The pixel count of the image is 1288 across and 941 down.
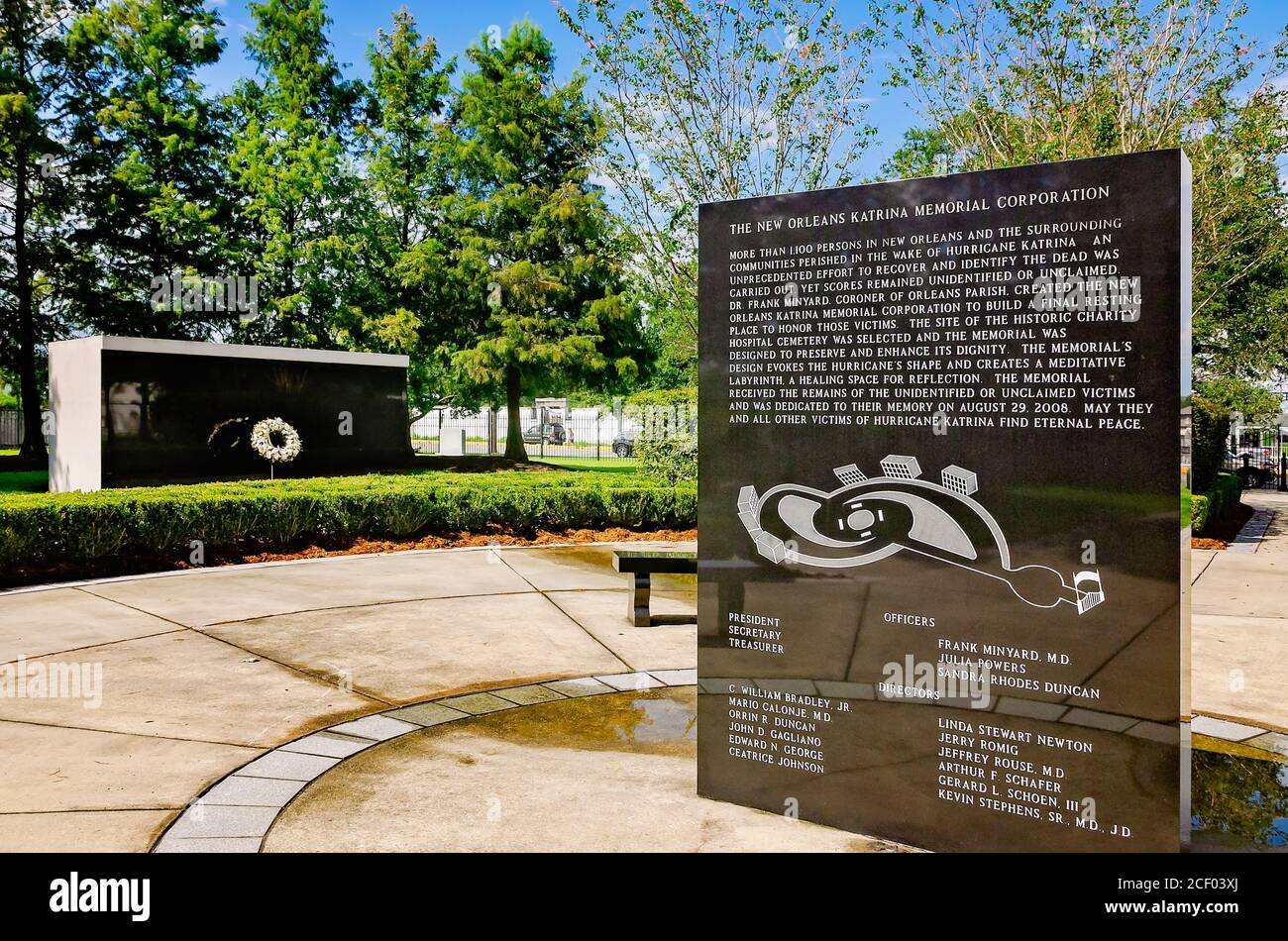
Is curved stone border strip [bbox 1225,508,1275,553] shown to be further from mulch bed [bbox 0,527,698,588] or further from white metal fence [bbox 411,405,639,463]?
white metal fence [bbox 411,405,639,463]

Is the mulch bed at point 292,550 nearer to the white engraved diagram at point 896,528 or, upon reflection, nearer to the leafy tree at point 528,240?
Result: the white engraved diagram at point 896,528

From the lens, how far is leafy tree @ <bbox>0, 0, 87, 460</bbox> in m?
27.8

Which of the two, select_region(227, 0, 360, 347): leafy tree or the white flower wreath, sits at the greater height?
select_region(227, 0, 360, 347): leafy tree

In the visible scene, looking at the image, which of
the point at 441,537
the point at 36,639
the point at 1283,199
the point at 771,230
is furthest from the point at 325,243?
the point at 771,230

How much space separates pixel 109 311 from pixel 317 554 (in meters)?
20.7

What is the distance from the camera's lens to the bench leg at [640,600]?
8.69 m

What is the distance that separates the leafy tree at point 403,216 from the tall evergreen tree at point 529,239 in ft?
3.36

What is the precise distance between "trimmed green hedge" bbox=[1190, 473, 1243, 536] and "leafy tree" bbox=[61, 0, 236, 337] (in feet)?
89.5

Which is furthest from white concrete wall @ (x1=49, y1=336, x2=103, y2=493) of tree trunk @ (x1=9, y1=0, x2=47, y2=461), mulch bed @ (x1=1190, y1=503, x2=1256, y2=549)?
mulch bed @ (x1=1190, y1=503, x2=1256, y2=549)

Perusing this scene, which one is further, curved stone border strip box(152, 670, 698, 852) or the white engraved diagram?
curved stone border strip box(152, 670, 698, 852)

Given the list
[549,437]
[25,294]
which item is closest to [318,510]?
[25,294]

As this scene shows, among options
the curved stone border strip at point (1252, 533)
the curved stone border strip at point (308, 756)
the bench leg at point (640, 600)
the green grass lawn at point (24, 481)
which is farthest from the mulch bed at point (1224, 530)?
the green grass lawn at point (24, 481)

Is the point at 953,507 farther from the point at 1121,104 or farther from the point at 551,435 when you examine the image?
the point at 551,435

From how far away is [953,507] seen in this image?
4.17 meters
